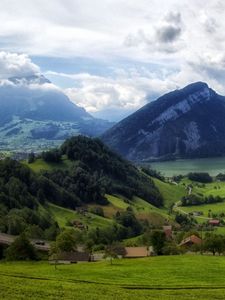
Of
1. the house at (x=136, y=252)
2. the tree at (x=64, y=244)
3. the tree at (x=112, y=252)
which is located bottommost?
the house at (x=136, y=252)

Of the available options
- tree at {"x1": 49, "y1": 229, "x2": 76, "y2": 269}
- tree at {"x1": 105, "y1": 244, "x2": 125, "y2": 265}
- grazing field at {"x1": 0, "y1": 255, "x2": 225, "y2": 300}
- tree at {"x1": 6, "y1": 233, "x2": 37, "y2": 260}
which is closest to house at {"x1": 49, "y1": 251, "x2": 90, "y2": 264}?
tree at {"x1": 49, "y1": 229, "x2": 76, "y2": 269}

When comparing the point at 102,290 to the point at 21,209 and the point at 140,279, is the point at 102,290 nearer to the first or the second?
the point at 140,279

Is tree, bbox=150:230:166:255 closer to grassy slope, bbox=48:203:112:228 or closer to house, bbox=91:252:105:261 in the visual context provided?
house, bbox=91:252:105:261

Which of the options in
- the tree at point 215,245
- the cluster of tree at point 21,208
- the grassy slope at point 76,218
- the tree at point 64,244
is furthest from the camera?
the grassy slope at point 76,218

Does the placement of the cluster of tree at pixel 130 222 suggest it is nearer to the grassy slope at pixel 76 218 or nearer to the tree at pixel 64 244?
the grassy slope at pixel 76 218

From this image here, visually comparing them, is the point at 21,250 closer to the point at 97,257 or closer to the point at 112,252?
the point at 112,252

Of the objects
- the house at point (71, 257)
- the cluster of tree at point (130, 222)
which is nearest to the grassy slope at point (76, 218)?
the cluster of tree at point (130, 222)
